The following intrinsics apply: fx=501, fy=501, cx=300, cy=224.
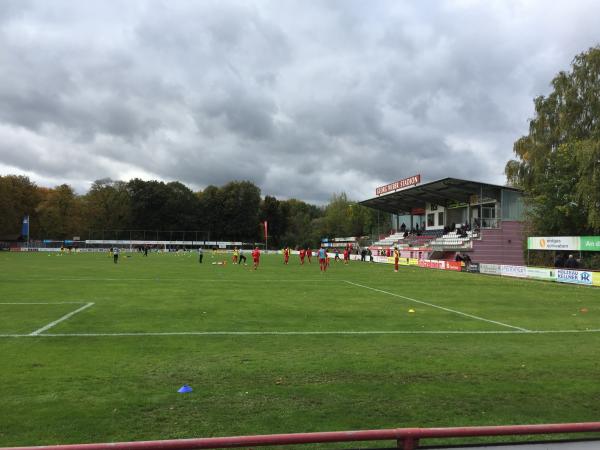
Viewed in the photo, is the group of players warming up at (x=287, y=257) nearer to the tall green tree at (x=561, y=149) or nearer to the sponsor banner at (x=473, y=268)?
the sponsor banner at (x=473, y=268)

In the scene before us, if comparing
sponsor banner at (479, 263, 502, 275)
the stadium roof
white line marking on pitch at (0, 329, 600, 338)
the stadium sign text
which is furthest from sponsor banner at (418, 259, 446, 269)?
white line marking on pitch at (0, 329, 600, 338)

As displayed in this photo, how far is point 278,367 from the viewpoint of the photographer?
8.21 metres

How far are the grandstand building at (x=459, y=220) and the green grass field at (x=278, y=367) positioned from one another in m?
36.4

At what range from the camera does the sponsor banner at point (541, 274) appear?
30.3 m

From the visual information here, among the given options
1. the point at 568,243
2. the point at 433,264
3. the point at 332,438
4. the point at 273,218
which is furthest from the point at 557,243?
the point at 273,218

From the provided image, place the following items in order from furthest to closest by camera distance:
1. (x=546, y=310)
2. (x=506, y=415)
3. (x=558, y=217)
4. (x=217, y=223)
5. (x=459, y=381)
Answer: (x=217, y=223), (x=558, y=217), (x=546, y=310), (x=459, y=381), (x=506, y=415)

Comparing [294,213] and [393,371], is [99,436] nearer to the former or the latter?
[393,371]

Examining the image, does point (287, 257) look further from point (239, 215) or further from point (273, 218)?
point (273, 218)

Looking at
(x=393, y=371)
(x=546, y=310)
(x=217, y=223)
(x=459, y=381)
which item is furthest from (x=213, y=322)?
(x=217, y=223)

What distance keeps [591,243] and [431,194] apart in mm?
35464

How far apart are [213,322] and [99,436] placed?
7.53 meters

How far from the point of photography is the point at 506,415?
6.00m

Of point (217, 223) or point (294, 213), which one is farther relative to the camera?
point (294, 213)

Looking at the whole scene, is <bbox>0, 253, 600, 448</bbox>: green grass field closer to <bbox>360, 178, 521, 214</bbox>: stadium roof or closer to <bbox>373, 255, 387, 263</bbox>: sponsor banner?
<bbox>373, 255, 387, 263</bbox>: sponsor banner
